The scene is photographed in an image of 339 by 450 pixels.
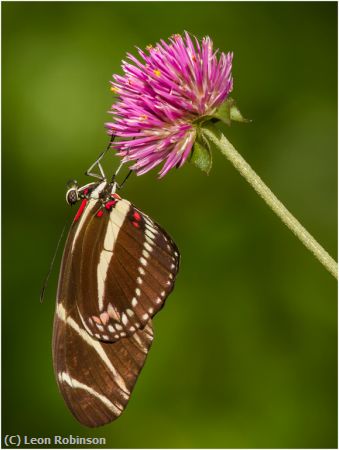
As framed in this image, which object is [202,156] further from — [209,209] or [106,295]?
[209,209]

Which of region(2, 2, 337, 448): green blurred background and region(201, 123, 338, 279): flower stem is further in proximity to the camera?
region(2, 2, 337, 448): green blurred background

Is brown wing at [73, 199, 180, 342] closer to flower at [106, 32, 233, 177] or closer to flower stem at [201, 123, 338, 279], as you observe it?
flower at [106, 32, 233, 177]

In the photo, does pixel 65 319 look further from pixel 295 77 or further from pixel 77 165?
pixel 295 77

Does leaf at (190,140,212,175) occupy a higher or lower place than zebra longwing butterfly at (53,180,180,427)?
higher

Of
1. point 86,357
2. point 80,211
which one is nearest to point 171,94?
point 80,211

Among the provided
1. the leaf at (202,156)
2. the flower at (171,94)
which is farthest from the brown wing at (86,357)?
the leaf at (202,156)

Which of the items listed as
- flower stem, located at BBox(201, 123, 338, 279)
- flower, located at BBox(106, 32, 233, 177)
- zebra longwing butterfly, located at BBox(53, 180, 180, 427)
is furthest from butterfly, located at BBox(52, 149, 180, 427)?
flower stem, located at BBox(201, 123, 338, 279)
